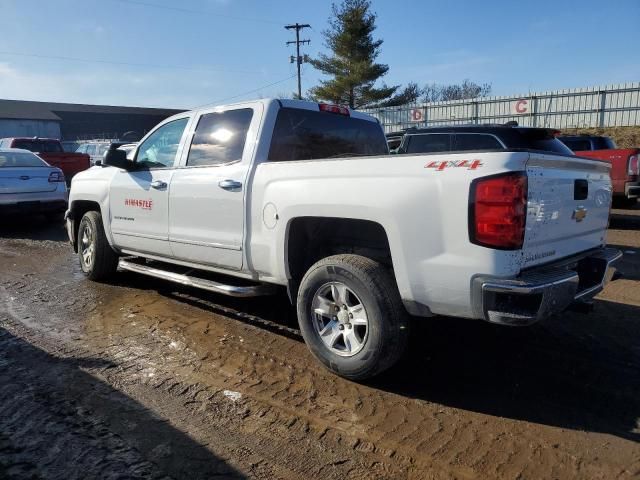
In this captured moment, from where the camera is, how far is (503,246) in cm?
287

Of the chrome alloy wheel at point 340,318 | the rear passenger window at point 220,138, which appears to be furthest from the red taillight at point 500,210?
the rear passenger window at point 220,138

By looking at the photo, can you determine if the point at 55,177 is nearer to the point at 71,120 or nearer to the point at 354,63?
the point at 354,63

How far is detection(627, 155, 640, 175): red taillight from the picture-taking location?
34.2 ft

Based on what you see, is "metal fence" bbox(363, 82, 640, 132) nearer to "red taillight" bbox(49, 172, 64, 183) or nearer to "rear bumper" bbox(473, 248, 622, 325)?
"red taillight" bbox(49, 172, 64, 183)

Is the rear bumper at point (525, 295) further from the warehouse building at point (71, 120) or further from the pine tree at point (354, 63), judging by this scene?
the warehouse building at point (71, 120)

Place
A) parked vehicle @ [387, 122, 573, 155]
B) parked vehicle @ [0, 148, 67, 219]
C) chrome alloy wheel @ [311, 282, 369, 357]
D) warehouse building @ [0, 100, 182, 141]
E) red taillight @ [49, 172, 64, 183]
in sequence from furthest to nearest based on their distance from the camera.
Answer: warehouse building @ [0, 100, 182, 141] → red taillight @ [49, 172, 64, 183] → parked vehicle @ [0, 148, 67, 219] → parked vehicle @ [387, 122, 573, 155] → chrome alloy wheel @ [311, 282, 369, 357]

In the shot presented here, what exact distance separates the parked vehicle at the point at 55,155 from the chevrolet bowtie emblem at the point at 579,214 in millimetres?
14755

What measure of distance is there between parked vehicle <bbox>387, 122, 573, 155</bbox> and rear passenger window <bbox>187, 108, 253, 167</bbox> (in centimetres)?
374

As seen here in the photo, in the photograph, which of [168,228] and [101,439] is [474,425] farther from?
[168,228]

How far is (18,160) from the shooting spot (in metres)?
10.7

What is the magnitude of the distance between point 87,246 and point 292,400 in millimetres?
4268

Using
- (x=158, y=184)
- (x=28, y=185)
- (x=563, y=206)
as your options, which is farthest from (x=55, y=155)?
(x=563, y=206)

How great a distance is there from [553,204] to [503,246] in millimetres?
543

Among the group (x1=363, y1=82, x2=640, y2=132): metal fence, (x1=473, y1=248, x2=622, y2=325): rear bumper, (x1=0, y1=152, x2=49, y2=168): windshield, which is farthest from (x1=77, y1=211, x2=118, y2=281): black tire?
(x1=363, y1=82, x2=640, y2=132): metal fence
